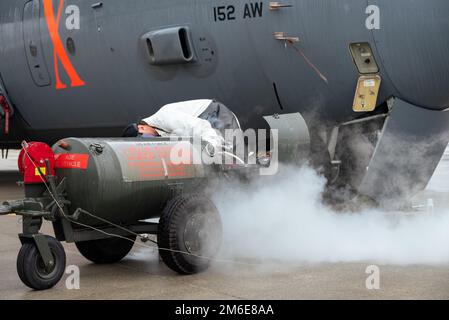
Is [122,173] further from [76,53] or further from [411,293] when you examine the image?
[76,53]

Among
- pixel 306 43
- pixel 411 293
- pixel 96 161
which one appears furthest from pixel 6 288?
pixel 306 43

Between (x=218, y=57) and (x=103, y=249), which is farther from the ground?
(x=218, y=57)

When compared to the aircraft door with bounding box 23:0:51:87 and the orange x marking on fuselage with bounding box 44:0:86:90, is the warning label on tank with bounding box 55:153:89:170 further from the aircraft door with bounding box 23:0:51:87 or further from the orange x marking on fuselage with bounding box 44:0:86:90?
the aircraft door with bounding box 23:0:51:87

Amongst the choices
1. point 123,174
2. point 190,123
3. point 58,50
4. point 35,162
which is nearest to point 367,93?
point 190,123

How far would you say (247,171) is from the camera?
600 cm

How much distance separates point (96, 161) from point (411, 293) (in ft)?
7.85

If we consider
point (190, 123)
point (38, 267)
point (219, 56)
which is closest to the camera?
point (38, 267)

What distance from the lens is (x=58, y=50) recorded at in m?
10.1

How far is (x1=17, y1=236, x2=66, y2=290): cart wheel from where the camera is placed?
490 centimetres

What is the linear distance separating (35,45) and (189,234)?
634 cm

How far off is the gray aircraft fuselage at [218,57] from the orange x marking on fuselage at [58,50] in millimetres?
18

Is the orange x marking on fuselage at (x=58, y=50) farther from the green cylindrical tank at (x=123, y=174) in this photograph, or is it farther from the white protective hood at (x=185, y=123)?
the green cylindrical tank at (x=123, y=174)

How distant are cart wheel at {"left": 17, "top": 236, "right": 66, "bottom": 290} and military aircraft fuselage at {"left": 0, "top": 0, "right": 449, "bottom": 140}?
355 cm

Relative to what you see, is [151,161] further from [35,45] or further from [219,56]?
[35,45]
